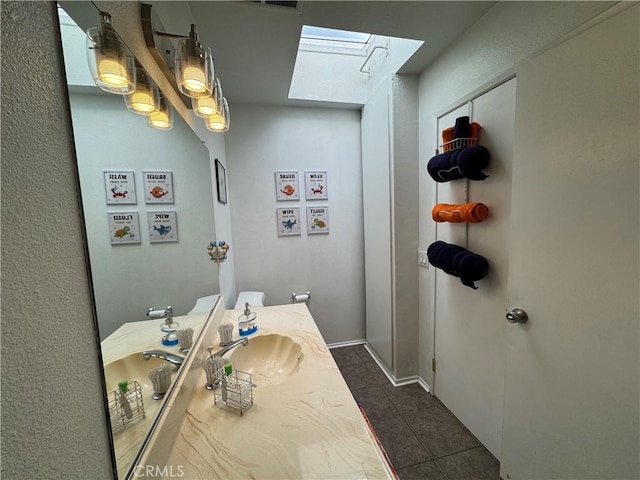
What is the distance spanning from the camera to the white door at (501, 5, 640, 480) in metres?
0.77

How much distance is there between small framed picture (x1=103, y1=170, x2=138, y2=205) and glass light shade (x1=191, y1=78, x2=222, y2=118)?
0.48m

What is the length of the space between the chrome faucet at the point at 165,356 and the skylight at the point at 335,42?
2.35 m

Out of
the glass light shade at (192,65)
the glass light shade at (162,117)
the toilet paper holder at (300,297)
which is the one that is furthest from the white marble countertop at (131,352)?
the toilet paper holder at (300,297)

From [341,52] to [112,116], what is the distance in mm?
2165

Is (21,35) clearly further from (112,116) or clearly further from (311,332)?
(311,332)

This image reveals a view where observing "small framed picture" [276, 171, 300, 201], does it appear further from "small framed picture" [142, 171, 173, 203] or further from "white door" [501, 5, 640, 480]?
"white door" [501, 5, 640, 480]

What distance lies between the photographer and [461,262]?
1322 mm

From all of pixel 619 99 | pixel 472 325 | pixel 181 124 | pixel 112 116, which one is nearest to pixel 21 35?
pixel 112 116

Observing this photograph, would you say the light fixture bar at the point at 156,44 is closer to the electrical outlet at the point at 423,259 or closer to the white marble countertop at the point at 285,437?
the white marble countertop at the point at 285,437

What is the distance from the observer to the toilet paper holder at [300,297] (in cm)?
237

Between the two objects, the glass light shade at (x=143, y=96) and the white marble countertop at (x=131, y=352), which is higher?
the glass light shade at (x=143, y=96)

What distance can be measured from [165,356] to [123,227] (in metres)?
0.42

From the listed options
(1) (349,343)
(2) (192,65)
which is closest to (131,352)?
Answer: (2) (192,65)

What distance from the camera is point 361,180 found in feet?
8.05
